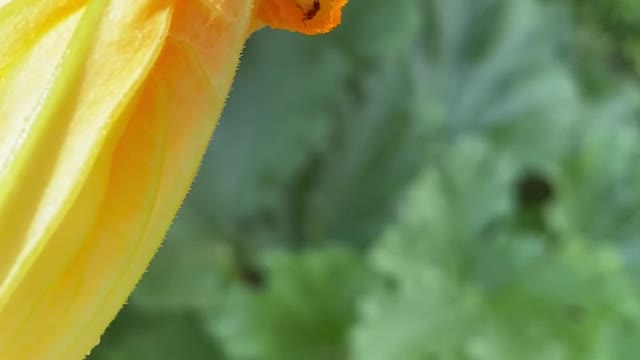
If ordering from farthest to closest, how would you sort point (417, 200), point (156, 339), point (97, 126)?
point (156, 339)
point (417, 200)
point (97, 126)

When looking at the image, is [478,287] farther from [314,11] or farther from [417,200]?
[314,11]

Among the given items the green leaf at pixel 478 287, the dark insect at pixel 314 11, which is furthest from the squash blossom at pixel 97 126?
the green leaf at pixel 478 287

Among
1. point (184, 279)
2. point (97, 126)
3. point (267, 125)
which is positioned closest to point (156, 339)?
point (184, 279)

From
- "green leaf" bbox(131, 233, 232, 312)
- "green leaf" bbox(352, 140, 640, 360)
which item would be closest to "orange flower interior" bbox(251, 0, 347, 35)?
"green leaf" bbox(352, 140, 640, 360)

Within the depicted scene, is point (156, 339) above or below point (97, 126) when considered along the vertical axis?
above

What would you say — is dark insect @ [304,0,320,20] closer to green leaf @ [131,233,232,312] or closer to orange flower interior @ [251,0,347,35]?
orange flower interior @ [251,0,347,35]

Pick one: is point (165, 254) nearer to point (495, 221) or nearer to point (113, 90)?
point (495, 221)

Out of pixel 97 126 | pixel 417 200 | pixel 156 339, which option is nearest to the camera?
pixel 97 126

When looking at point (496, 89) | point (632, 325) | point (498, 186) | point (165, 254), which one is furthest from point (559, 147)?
point (165, 254)
